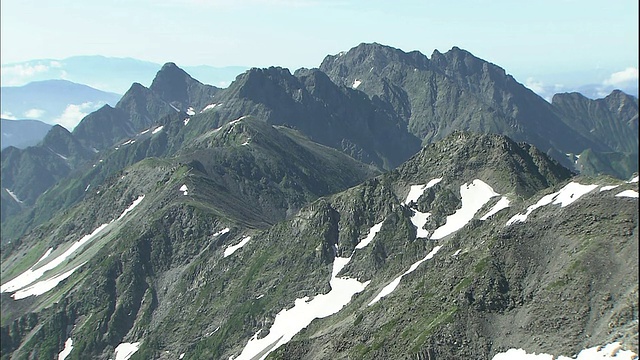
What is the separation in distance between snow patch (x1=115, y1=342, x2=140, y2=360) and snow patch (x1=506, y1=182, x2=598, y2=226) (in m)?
125

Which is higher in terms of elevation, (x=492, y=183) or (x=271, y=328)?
(x=492, y=183)

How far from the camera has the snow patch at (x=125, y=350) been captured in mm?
191675

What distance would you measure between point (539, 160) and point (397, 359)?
110027 millimetres

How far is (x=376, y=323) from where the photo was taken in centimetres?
11944

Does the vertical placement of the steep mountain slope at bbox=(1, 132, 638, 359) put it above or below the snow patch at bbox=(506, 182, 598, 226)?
below

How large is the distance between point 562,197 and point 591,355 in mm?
46384

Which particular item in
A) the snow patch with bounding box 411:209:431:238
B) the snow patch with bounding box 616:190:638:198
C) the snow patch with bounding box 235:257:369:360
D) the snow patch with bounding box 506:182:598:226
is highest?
the snow patch with bounding box 616:190:638:198

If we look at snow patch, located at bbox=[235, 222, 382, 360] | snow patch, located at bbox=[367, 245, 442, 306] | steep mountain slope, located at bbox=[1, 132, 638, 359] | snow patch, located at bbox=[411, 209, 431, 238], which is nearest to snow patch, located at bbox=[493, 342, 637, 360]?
steep mountain slope, located at bbox=[1, 132, 638, 359]

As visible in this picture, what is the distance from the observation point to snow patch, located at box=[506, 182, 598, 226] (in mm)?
122438

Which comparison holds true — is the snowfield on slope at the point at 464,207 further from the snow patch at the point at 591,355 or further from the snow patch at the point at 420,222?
the snow patch at the point at 591,355

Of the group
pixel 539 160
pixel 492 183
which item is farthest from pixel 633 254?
pixel 539 160

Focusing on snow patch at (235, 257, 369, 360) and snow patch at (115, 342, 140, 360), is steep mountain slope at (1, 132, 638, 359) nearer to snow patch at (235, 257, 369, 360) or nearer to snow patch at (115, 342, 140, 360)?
snow patch at (235, 257, 369, 360)

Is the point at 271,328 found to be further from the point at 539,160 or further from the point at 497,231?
the point at 539,160

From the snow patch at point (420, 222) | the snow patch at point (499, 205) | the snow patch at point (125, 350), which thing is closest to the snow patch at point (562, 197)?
the snow patch at point (499, 205)
